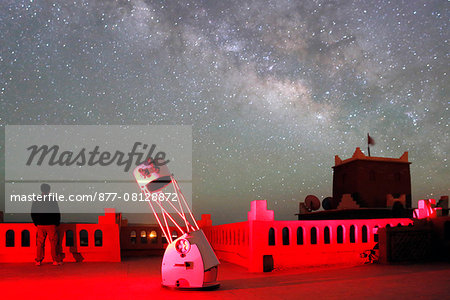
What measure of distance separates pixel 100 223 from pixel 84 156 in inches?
107

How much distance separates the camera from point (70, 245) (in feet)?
40.8

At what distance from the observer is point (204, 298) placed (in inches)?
213

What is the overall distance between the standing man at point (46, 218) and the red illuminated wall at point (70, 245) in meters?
1.01

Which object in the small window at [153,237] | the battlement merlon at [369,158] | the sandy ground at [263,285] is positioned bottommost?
the small window at [153,237]

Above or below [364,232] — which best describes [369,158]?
above

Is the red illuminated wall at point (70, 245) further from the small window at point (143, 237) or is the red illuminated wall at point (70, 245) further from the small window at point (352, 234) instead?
the small window at point (352, 234)

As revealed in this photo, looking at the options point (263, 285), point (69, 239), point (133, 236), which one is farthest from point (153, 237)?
point (263, 285)

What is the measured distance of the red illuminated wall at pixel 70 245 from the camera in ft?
38.7

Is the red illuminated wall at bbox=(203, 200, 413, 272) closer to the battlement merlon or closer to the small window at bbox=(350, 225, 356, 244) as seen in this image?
the small window at bbox=(350, 225, 356, 244)

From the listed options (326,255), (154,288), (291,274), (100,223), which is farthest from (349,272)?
(100,223)

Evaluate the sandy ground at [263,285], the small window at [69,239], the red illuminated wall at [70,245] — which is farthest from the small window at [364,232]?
the small window at [69,239]

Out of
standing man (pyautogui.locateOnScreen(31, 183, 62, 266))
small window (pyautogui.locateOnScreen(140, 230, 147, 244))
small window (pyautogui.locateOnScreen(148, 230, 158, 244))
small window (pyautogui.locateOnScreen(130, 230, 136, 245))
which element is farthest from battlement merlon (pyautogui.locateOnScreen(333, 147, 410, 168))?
standing man (pyautogui.locateOnScreen(31, 183, 62, 266))

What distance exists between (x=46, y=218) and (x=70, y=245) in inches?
93.1

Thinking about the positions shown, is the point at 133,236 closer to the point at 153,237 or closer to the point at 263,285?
the point at 153,237
